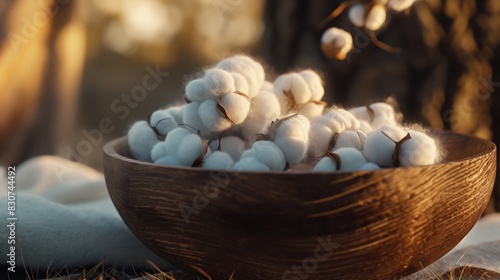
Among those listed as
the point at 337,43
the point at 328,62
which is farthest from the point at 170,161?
the point at 328,62

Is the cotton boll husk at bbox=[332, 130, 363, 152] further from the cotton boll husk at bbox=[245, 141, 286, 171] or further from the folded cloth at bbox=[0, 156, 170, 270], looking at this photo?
the folded cloth at bbox=[0, 156, 170, 270]

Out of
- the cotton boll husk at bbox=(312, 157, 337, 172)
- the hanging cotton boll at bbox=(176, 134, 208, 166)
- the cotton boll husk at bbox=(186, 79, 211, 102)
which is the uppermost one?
the cotton boll husk at bbox=(186, 79, 211, 102)

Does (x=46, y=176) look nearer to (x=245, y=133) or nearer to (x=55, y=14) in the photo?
(x=55, y=14)

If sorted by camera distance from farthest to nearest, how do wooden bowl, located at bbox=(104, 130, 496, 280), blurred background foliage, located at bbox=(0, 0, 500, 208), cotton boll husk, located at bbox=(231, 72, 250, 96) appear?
blurred background foliage, located at bbox=(0, 0, 500, 208)
cotton boll husk, located at bbox=(231, 72, 250, 96)
wooden bowl, located at bbox=(104, 130, 496, 280)

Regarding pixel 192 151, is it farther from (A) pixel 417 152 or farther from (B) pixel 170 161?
(A) pixel 417 152

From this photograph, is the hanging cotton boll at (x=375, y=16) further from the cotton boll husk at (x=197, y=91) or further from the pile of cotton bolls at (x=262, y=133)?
the cotton boll husk at (x=197, y=91)

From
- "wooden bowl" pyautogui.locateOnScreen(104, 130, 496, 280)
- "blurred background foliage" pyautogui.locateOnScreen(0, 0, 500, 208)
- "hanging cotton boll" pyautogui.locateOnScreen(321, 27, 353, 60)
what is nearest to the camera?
"wooden bowl" pyautogui.locateOnScreen(104, 130, 496, 280)

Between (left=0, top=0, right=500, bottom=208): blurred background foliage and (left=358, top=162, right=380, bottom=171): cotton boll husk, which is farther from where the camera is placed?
(left=0, top=0, right=500, bottom=208): blurred background foliage

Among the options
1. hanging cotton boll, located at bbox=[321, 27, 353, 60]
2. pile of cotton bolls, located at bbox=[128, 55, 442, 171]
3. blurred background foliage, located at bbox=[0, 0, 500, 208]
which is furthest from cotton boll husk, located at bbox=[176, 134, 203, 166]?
hanging cotton boll, located at bbox=[321, 27, 353, 60]
